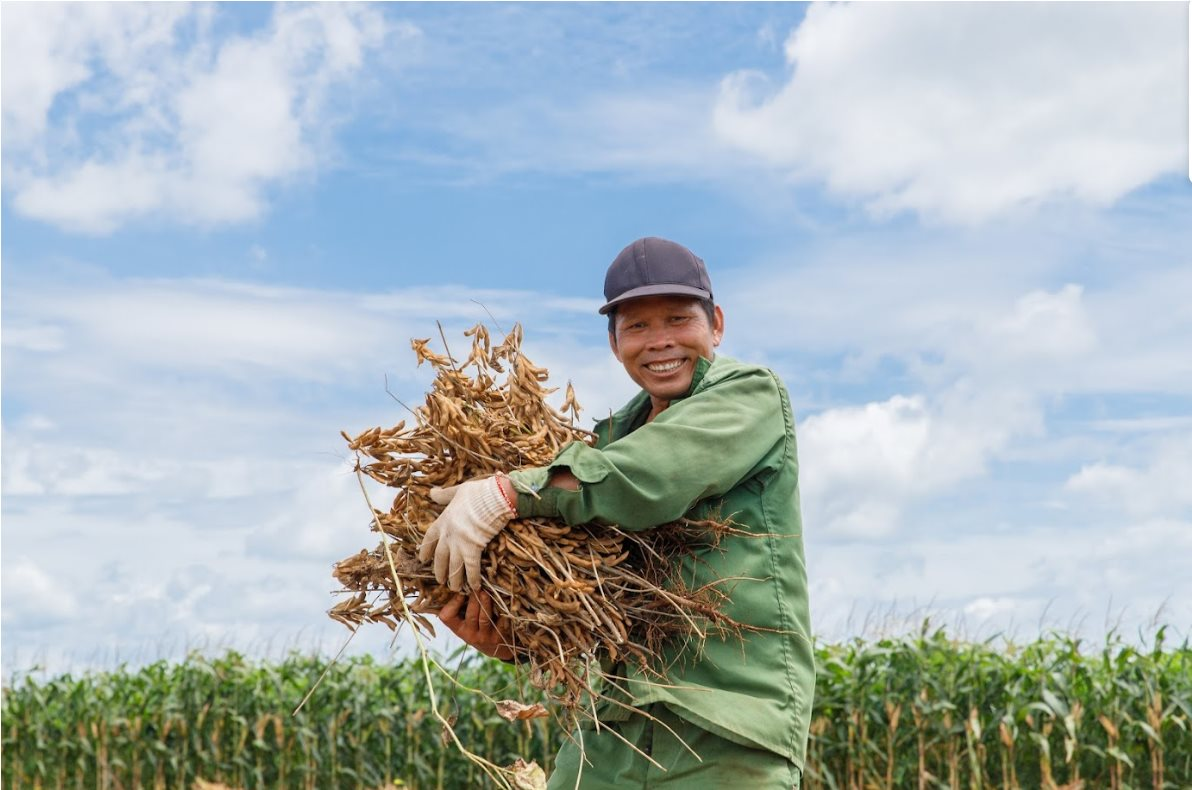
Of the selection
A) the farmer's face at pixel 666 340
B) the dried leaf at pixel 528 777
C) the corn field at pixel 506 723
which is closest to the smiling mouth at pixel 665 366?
the farmer's face at pixel 666 340

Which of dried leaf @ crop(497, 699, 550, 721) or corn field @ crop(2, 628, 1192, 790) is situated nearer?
dried leaf @ crop(497, 699, 550, 721)

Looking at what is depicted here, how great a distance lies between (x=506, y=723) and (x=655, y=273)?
6312 millimetres

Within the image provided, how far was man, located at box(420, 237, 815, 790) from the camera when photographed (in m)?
2.83

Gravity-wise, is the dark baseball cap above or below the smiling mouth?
above

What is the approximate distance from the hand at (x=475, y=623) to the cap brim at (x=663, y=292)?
2.83ft

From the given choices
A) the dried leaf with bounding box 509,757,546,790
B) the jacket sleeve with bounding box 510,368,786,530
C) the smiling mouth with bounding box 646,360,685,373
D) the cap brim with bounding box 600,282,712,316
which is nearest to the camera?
the jacket sleeve with bounding box 510,368,786,530

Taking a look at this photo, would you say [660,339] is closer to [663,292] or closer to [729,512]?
[663,292]

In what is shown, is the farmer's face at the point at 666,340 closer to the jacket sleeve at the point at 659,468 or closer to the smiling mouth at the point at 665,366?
the smiling mouth at the point at 665,366

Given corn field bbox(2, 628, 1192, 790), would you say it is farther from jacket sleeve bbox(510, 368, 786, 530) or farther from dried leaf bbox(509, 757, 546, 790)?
jacket sleeve bbox(510, 368, 786, 530)

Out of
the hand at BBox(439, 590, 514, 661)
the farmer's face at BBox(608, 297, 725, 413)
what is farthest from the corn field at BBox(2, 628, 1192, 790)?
the farmer's face at BBox(608, 297, 725, 413)

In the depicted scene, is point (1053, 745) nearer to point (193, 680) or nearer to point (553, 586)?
point (553, 586)

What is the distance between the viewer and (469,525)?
9.36 ft

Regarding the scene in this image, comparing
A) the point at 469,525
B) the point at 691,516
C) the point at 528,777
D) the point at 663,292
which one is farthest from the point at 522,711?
the point at 663,292

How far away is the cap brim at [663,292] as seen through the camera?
123 inches
